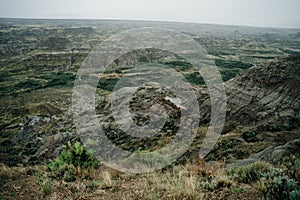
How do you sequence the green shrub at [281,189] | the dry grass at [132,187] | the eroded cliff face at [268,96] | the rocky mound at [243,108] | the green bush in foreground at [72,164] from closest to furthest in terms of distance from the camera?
the green shrub at [281,189], the dry grass at [132,187], the green bush in foreground at [72,164], the eroded cliff face at [268,96], the rocky mound at [243,108]

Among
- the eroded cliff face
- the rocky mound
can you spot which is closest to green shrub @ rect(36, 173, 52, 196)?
the rocky mound

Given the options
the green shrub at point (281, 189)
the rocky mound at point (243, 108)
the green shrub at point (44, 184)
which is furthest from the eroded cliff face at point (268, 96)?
the green shrub at point (44, 184)

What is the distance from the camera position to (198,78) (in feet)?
167

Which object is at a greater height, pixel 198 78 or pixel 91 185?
pixel 91 185

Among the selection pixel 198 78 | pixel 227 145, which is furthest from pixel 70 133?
pixel 198 78

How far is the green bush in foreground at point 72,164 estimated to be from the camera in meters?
6.59

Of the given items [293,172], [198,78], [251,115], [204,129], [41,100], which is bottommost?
[41,100]

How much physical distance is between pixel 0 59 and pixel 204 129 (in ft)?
272

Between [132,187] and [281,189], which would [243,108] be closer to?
[132,187]

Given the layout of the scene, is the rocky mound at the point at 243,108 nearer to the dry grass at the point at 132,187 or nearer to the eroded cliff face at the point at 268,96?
the eroded cliff face at the point at 268,96

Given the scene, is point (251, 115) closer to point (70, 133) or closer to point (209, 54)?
point (70, 133)

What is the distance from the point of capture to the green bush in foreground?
6592 mm

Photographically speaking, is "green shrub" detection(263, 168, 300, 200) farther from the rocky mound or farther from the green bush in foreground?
the rocky mound

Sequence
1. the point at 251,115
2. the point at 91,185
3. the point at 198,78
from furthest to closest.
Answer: the point at 198,78
the point at 251,115
the point at 91,185
